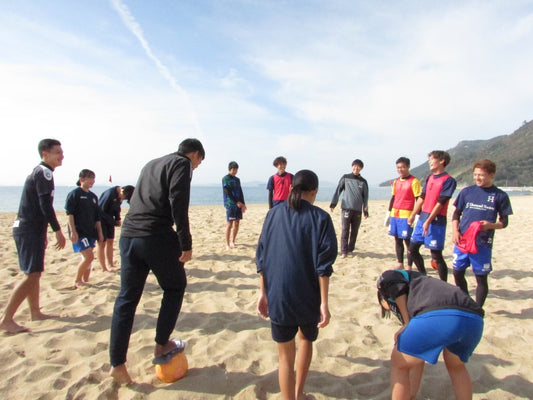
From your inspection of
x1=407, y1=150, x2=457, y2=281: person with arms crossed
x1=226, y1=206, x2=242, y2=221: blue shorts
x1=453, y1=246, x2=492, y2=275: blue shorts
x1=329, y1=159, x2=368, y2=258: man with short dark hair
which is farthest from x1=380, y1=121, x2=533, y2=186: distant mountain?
x1=453, y1=246, x2=492, y2=275: blue shorts

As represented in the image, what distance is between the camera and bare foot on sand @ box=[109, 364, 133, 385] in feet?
8.06

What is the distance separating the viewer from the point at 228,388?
2502 millimetres

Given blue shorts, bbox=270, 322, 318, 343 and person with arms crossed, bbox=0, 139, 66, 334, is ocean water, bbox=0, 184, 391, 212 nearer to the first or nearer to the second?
person with arms crossed, bbox=0, 139, 66, 334

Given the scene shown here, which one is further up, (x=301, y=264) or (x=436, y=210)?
(x=436, y=210)

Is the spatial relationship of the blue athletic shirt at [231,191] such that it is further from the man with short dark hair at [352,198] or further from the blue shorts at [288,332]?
the blue shorts at [288,332]

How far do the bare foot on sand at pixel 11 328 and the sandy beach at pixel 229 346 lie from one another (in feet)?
0.24

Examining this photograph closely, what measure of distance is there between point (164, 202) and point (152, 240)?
31 cm

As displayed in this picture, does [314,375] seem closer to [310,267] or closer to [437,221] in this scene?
[310,267]

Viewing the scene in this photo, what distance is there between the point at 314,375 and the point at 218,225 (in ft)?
29.2

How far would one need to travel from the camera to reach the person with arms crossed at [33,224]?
3266 millimetres

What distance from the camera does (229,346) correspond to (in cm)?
311

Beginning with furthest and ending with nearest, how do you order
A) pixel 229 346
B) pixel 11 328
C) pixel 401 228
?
pixel 401 228 → pixel 11 328 → pixel 229 346

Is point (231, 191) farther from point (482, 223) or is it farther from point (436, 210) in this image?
point (482, 223)

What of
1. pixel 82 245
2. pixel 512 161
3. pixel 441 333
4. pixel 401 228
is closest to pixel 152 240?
pixel 441 333
